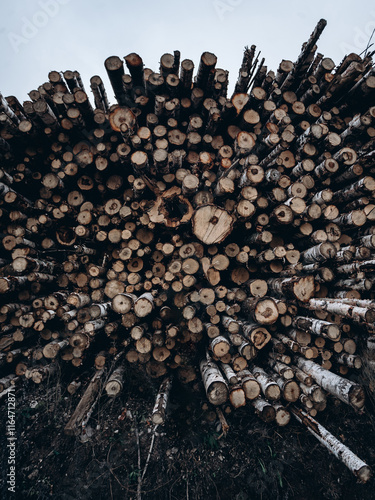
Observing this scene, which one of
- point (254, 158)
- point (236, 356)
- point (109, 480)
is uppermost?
Result: point (254, 158)

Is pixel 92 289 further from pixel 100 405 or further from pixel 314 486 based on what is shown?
pixel 314 486

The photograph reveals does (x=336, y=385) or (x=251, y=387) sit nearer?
(x=336, y=385)

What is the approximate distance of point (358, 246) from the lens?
381 cm

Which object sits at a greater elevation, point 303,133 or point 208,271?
point 303,133

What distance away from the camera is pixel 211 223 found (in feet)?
11.2

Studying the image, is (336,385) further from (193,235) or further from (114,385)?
(114,385)

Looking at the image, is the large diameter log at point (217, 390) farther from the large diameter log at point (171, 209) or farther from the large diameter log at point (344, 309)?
the large diameter log at point (171, 209)

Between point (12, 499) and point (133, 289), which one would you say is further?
point (133, 289)

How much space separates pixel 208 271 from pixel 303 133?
3.03 meters

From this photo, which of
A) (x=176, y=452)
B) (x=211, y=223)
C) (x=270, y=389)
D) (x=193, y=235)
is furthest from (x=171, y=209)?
(x=176, y=452)

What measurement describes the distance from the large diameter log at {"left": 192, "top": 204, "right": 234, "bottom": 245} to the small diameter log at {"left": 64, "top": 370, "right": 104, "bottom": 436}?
2830 mm

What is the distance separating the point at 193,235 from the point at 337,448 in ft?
11.1

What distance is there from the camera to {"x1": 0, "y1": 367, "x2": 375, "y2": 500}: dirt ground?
10.8 ft

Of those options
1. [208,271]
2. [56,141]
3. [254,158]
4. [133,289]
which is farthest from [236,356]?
[56,141]
